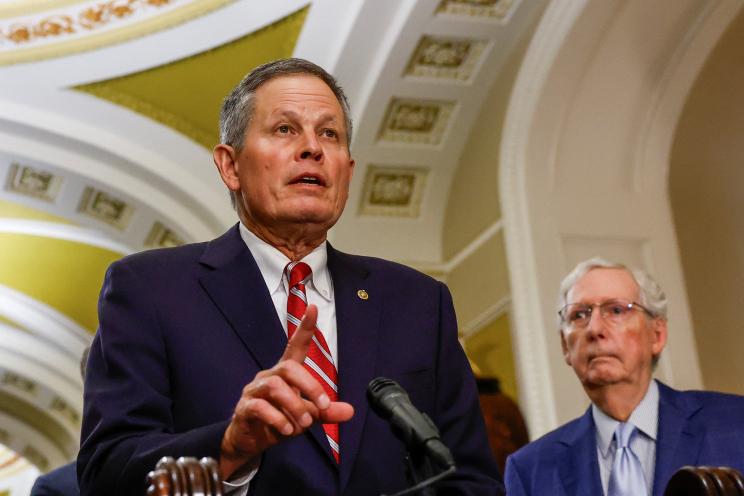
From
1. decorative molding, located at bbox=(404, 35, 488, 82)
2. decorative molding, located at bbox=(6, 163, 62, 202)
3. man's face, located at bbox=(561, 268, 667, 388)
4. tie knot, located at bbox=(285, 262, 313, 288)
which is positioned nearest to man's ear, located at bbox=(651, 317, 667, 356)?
man's face, located at bbox=(561, 268, 667, 388)

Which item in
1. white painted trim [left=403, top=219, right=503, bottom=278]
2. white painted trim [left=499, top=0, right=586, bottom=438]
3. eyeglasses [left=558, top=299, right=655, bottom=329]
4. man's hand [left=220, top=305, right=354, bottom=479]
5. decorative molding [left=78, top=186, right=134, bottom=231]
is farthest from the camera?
decorative molding [left=78, top=186, right=134, bottom=231]

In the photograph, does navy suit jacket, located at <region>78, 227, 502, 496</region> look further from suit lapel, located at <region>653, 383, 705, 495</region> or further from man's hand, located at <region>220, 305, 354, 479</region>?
suit lapel, located at <region>653, 383, 705, 495</region>

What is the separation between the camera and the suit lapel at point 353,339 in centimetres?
161

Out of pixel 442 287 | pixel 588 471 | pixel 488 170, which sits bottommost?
pixel 588 471

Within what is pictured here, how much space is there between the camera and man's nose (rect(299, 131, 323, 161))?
1.78 m

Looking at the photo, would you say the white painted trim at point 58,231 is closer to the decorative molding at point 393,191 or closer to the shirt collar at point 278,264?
the decorative molding at point 393,191

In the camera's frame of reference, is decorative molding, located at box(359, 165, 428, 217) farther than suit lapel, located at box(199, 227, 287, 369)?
Yes

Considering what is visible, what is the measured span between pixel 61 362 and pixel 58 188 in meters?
5.25

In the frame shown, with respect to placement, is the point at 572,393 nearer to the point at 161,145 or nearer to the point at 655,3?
the point at 655,3

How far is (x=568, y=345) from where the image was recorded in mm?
3086

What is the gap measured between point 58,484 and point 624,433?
158cm

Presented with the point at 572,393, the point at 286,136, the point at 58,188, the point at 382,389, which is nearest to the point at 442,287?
the point at 286,136

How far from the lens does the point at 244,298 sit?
5.56ft

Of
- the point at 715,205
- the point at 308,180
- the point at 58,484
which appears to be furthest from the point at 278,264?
the point at 715,205
